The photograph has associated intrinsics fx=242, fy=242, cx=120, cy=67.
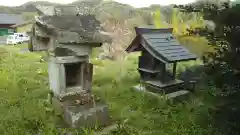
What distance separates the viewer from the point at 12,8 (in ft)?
141

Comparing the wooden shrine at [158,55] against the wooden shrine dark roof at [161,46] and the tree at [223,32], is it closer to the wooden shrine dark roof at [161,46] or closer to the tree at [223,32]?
the wooden shrine dark roof at [161,46]

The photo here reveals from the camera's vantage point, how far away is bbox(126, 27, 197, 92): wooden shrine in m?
7.09

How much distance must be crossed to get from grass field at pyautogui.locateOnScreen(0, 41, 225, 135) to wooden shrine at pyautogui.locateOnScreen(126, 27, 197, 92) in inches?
26.0

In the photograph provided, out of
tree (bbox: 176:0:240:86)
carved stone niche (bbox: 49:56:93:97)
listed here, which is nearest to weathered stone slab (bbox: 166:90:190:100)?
carved stone niche (bbox: 49:56:93:97)

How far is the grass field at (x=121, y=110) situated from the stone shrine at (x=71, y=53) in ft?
1.82

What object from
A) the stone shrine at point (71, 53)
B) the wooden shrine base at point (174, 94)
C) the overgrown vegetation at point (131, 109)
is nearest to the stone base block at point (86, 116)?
the stone shrine at point (71, 53)

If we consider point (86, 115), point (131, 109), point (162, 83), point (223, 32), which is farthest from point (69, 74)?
point (223, 32)

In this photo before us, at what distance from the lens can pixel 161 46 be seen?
7371 mm

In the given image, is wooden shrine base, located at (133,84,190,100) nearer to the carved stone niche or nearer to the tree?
the carved stone niche

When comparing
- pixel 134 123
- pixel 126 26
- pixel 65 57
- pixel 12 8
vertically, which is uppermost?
pixel 12 8

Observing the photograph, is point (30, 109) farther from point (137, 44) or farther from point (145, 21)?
point (145, 21)

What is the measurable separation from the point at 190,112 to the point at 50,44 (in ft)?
13.0

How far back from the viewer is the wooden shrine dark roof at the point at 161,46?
697 cm

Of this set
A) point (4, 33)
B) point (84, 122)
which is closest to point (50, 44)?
point (84, 122)
